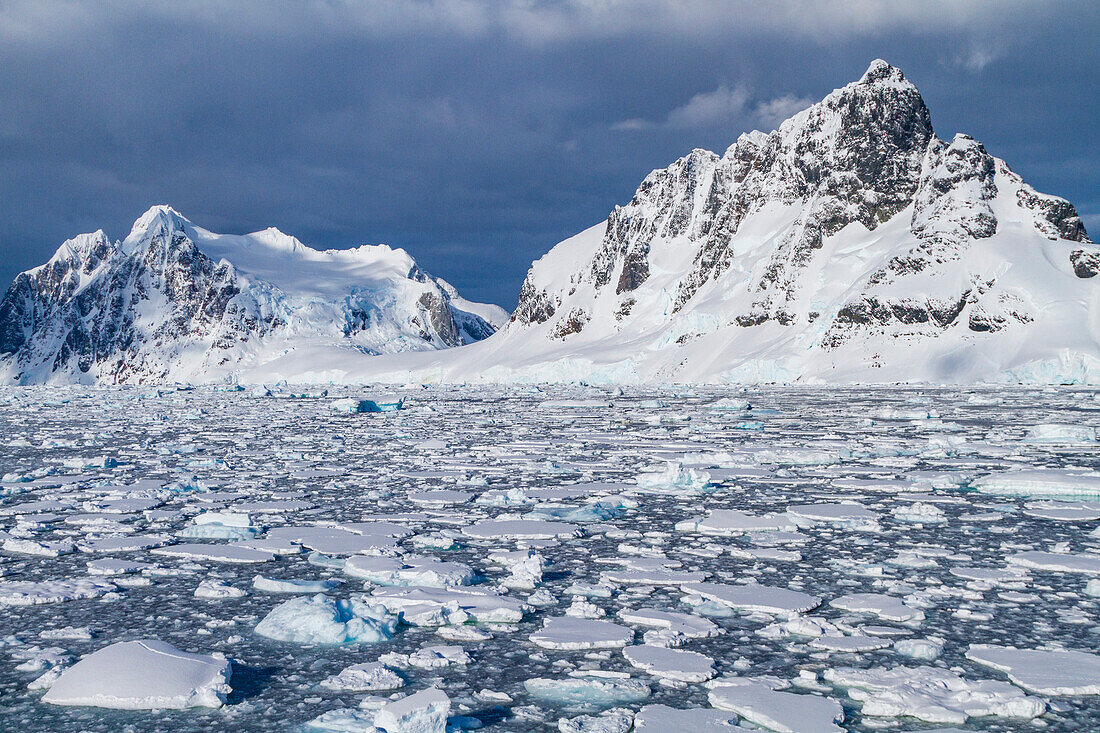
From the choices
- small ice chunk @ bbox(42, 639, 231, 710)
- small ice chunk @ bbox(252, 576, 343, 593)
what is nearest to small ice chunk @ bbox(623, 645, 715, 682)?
small ice chunk @ bbox(42, 639, 231, 710)

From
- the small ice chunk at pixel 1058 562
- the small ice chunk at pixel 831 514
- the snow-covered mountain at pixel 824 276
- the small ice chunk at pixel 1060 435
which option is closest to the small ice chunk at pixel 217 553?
the small ice chunk at pixel 831 514

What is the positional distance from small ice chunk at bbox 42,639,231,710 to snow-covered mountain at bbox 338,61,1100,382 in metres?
73.0

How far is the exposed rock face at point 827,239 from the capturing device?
79.9m

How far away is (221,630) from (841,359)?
8004cm

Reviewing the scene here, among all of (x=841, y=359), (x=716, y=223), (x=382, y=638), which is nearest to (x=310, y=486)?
(x=382, y=638)

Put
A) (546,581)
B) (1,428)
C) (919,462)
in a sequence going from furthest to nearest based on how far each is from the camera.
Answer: (1,428) < (919,462) < (546,581)

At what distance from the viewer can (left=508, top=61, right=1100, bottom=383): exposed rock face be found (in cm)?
7988

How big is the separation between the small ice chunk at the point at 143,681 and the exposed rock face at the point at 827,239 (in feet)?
265

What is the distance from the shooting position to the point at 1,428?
1025 inches

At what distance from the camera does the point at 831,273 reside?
3649 inches

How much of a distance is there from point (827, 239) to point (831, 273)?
8.06 m

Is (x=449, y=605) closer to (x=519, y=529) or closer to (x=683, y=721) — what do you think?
(x=683, y=721)

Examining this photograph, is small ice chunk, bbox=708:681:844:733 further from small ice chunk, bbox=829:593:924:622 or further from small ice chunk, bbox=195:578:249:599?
small ice chunk, bbox=195:578:249:599

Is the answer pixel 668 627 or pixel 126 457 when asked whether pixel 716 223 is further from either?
pixel 668 627
